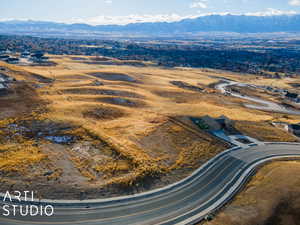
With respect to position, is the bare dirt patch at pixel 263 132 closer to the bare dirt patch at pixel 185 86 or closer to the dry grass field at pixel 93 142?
the dry grass field at pixel 93 142

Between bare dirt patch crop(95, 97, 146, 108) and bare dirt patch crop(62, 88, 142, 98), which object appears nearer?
bare dirt patch crop(95, 97, 146, 108)

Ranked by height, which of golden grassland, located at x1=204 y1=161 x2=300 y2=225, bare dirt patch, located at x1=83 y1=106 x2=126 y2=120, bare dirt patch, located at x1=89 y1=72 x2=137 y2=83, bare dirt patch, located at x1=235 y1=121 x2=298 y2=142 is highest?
bare dirt patch, located at x1=89 y1=72 x2=137 y2=83

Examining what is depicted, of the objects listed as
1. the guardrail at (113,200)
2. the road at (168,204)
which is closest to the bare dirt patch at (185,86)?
the road at (168,204)

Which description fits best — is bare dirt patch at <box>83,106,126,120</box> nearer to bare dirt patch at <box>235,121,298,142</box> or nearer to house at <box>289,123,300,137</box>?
bare dirt patch at <box>235,121,298,142</box>

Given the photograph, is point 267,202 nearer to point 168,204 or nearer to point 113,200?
point 168,204

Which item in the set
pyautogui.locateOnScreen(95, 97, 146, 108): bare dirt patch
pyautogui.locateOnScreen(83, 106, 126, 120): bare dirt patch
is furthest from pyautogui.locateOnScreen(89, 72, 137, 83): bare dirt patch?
pyautogui.locateOnScreen(83, 106, 126, 120): bare dirt patch

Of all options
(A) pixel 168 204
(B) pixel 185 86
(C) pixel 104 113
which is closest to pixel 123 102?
(C) pixel 104 113
